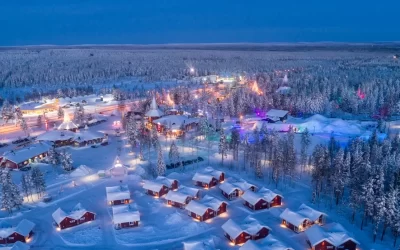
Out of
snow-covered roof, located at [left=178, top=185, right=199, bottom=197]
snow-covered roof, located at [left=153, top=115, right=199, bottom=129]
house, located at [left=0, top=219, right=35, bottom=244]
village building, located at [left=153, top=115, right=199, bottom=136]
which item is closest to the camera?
house, located at [left=0, top=219, right=35, bottom=244]

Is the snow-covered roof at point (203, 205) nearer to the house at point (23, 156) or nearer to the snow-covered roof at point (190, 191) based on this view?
the snow-covered roof at point (190, 191)

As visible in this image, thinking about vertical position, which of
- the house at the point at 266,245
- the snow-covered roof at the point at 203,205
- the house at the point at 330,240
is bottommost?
the house at the point at 330,240

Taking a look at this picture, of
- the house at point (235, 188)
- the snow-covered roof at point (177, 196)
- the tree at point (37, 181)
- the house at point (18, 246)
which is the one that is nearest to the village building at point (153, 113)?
the tree at point (37, 181)

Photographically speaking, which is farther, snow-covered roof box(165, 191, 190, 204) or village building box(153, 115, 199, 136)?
village building box(153, 115, 199, 136)

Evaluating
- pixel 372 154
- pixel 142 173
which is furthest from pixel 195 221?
pixel 372 154

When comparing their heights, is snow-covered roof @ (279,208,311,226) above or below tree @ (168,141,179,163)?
below

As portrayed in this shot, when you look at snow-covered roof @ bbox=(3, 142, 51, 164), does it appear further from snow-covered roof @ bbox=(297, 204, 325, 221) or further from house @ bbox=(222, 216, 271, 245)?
snow-covered roof @ bbox=(297, 204, 325, 221)

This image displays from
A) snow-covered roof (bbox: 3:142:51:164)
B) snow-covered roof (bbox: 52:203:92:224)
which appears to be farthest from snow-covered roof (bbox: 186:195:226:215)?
snow-covered roof (bbox: 3:142:51:164)
